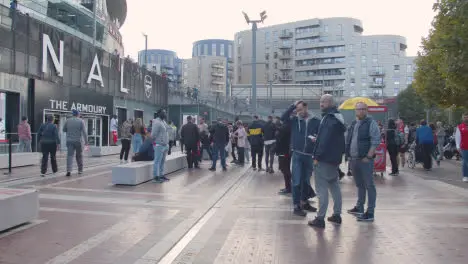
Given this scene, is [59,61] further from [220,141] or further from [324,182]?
[324,182]

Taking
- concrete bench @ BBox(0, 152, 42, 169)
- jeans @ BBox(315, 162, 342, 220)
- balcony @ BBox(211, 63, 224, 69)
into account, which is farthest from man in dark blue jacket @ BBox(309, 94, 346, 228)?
balcony @ BBox(211, 63, 224, 69)

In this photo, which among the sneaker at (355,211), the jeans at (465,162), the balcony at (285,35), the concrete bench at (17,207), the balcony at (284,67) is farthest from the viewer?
the balcony at (284,67)

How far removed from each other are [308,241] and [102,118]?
1098 inches

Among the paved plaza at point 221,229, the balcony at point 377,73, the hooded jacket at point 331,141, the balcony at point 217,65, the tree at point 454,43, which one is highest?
the balcony at point 217,65

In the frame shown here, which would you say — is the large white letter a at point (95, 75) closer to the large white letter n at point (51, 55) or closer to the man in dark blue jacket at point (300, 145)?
the large white letter n at point (51, 55)

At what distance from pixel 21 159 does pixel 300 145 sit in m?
11.8

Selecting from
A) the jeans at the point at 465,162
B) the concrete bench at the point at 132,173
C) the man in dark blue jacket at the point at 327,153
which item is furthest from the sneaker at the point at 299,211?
the jeans at the point at 465,162

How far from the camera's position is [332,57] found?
111 meters

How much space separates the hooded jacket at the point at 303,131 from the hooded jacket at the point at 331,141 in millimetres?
732

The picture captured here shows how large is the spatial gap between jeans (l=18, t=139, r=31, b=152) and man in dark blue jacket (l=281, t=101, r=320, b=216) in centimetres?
1146

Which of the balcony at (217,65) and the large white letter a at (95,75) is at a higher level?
the balcony at (217,65)

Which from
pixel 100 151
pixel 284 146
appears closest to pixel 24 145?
pixel 100 151

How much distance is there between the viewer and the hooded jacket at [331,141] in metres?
6.45

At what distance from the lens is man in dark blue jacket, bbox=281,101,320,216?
24.2 feet
